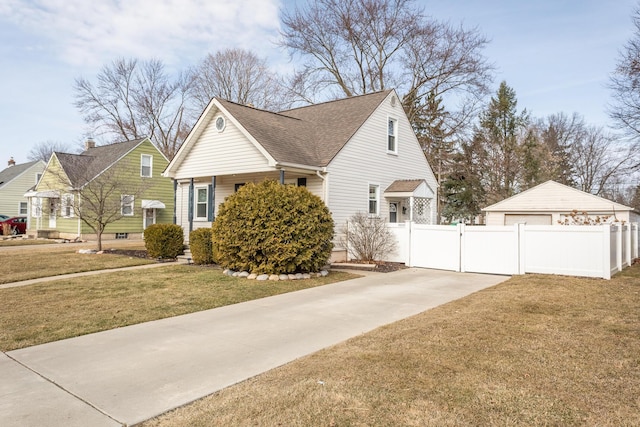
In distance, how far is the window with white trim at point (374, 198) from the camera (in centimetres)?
1655

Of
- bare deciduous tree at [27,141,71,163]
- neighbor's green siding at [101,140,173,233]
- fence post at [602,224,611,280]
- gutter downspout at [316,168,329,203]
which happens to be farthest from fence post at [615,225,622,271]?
bare deciduous tree at [27,141,71,163]

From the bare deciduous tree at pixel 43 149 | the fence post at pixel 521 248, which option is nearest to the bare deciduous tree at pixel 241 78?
the fence post at pixel 521 248

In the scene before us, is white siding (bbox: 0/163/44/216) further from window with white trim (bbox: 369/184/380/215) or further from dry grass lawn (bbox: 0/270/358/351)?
window with white trim (bbox: 369/184/380/215)

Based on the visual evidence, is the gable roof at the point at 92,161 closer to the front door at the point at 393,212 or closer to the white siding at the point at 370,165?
the white siding at the point at 370,165

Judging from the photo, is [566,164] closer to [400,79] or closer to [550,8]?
[400,79]

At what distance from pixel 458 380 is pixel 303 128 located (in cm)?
1398

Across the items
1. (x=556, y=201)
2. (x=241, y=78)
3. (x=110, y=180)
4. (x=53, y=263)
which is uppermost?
(x=241, y=78)

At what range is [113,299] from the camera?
821 centimetres

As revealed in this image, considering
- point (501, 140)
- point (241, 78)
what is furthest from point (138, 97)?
point (501, 140)

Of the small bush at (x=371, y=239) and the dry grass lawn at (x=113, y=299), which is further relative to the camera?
the small bush at (x=371, y=239)

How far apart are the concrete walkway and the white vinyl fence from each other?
4106 millimetres

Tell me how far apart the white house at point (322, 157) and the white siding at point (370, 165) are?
0.12ft

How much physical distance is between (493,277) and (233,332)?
8.01 metres

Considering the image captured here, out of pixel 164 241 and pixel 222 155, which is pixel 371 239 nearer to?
pixel 222 155
